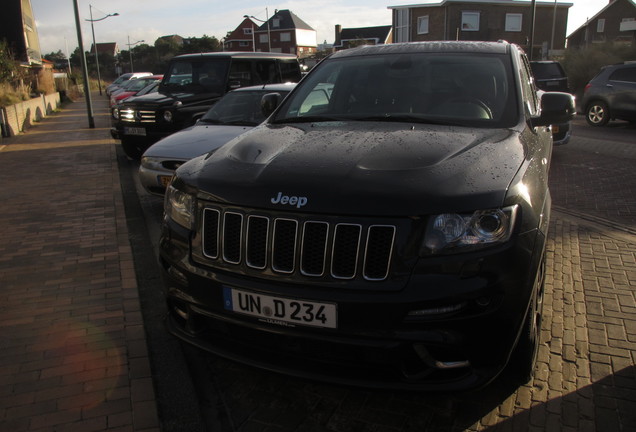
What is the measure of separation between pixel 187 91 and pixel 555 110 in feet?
28.7

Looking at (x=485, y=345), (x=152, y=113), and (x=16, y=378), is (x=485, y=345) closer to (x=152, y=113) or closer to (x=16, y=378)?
(x=16, y=378)

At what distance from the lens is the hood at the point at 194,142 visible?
6.52m

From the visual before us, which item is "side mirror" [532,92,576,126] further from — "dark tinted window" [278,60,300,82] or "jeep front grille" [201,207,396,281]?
"dark tinted window" [278,60,300,82]

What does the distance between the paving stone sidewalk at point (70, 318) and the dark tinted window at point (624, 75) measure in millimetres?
Result: 13264

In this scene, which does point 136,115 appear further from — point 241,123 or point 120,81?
point 120,81

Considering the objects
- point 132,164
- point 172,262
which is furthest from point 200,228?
point 132,164

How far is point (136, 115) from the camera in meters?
10.3

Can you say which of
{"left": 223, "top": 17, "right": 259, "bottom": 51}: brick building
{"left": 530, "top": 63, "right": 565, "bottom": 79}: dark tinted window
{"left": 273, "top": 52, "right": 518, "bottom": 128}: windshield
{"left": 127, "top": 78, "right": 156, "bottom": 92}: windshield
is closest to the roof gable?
{"left": 223, "top": 17, "right": 259, "bottom": 51}: brick building

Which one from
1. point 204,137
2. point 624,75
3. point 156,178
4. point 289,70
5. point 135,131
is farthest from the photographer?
point 624,75

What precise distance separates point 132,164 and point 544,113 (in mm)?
9273

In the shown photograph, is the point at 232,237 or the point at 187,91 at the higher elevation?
the point at 187,91

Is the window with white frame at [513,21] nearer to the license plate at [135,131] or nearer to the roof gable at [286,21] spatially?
the roof gable at [286,21]

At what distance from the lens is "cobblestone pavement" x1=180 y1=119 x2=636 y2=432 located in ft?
8.85

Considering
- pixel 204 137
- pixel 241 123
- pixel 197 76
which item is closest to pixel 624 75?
pixel 197 76
